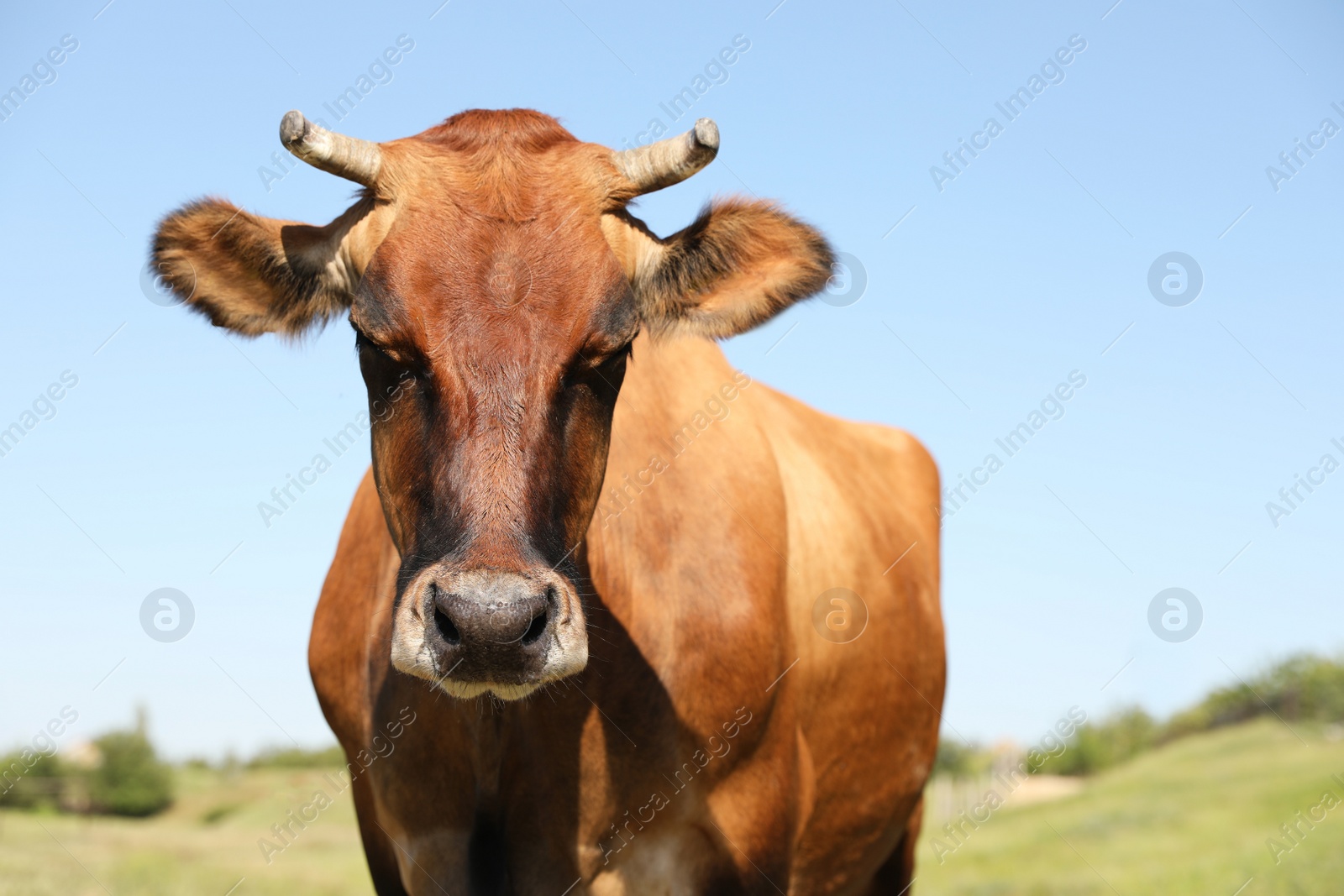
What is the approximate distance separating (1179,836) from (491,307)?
2019cm

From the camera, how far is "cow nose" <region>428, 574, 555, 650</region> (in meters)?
2.70

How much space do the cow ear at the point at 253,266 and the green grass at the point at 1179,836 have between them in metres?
5.49

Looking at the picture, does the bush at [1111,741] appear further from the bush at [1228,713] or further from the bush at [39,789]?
the bush at [39,789]

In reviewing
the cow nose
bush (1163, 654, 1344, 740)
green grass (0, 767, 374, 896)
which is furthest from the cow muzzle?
bush (1163, 654, 1344, 740)

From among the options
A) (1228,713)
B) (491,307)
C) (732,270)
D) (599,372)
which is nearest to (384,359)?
(491,307)

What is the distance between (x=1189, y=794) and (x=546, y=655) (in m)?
24.9

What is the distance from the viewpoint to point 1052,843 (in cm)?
2209

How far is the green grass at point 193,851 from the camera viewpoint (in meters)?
11.8

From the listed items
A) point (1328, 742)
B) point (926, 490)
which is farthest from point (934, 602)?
point (1328, 742)

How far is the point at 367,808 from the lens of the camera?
15.8ft

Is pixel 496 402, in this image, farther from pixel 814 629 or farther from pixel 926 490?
pixel 926 490

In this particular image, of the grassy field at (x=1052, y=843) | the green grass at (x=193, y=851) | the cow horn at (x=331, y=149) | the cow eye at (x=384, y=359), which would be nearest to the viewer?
the cow eye at (x=384, y=359)

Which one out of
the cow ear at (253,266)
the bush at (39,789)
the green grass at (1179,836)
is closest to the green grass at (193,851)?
the bush at (39,789)

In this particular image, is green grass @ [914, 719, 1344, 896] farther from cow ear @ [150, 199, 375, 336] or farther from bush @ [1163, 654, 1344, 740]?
cow ear @ [150, 199, 375, 336]
